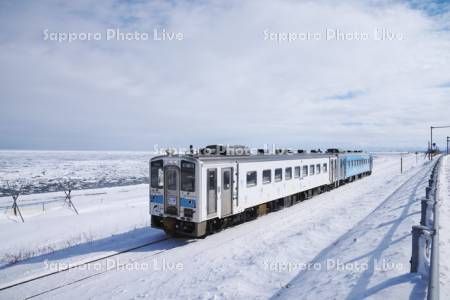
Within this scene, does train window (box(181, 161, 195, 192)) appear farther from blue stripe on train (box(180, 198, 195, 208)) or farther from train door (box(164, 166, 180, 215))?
blue stripe on train (box(180, 198, 195, 208))

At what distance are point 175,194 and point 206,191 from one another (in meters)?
1.22

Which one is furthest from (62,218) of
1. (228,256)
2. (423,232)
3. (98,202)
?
(423,232)

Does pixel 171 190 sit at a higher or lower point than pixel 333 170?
higher

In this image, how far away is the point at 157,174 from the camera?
38.1 ft

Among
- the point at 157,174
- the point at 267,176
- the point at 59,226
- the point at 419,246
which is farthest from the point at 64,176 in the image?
the point at 419,246

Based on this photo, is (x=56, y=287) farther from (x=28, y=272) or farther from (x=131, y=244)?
(x=131, y=244)

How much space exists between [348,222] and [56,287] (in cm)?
1028

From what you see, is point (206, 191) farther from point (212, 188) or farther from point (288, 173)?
point (288, 173)

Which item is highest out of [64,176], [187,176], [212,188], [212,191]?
[187,176]

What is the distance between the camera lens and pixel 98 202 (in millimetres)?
22688

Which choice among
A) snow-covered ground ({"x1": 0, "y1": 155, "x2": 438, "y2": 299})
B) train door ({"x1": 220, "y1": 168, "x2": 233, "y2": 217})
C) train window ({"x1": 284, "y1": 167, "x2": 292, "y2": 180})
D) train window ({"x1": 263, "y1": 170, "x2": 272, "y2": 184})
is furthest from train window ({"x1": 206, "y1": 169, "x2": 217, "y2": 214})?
train window ({"x1": 284, "y1": 167, "x2": 292, "y2": 180})

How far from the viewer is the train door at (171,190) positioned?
11.0 metres

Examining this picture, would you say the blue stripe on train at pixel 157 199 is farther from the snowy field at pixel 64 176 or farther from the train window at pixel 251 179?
the snowy field at pixel 64 176

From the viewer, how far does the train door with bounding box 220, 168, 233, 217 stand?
1148cm
